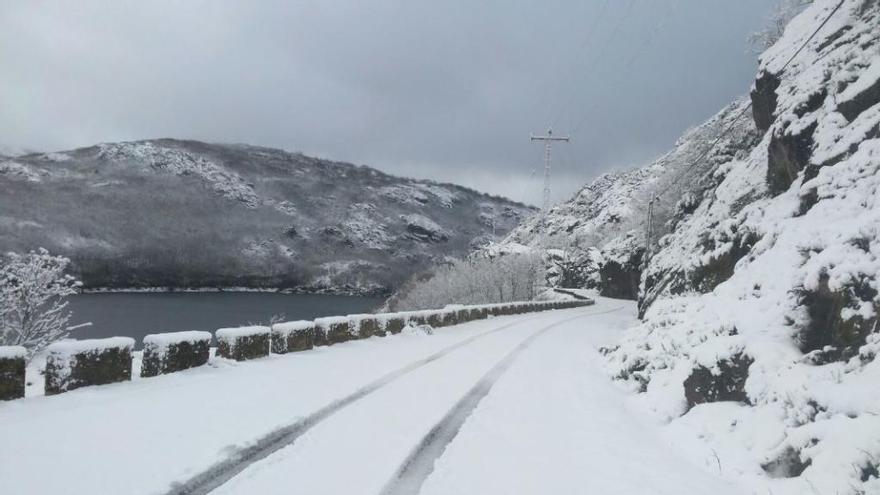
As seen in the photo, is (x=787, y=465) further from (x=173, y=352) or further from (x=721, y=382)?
(x=173, y=352)

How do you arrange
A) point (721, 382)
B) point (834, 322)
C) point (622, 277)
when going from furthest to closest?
point (622, 277) → point (721, 382) → point (834, 322)

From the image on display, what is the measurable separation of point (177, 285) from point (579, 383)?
213252mm

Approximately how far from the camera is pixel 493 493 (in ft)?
16.2

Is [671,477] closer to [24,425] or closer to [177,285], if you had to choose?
[24,425]

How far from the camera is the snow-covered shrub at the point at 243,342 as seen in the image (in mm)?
11211

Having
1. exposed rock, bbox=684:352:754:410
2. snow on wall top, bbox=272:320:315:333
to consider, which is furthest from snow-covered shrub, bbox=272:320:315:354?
exposed rock, bbox=684:352:754:410

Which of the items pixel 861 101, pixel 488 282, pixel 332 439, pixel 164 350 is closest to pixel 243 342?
pixel 164 350

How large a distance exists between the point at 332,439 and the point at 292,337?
7.62 meters

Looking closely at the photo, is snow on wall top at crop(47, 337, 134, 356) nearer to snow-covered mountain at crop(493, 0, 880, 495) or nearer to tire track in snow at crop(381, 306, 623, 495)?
tire track in snow at crop(381, 306, 623, 495)

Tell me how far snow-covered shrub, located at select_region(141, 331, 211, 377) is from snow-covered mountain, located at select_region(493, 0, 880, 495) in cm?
825

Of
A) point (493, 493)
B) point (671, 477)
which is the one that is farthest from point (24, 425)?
point (671, 477)

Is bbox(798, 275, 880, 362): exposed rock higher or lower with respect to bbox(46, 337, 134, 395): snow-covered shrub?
higher

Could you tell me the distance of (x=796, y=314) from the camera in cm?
729

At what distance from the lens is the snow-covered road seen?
480 cm
